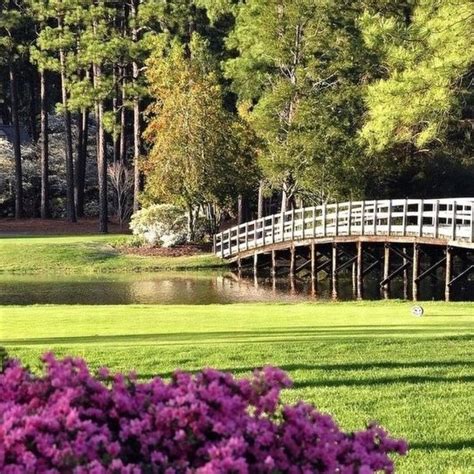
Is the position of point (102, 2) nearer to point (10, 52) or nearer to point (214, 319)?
point (10, 52)

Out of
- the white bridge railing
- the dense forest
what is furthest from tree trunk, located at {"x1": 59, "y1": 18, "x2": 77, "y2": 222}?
the white bridge railing

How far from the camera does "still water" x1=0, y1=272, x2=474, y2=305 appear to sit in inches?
1049

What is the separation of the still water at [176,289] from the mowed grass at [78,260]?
1628mm

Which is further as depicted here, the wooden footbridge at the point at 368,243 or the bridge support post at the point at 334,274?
the bridge support post at the point at 334,274

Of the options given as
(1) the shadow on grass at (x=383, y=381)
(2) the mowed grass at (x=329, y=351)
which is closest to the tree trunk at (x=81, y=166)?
(2) the mowed grass at (x=329, y=351)

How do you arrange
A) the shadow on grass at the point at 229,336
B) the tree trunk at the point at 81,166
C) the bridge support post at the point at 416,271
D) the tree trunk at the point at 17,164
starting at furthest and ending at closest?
the tree trunk at the point at 81,166
the tree trunk at the point at 17,164
the bridge support post at the point at 416,271
the shadow on grass at the point at 229,336

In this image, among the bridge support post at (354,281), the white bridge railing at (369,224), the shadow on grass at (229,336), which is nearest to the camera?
the shadow on grass at (229,336)

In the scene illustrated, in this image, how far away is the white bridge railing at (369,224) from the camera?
2708 cm

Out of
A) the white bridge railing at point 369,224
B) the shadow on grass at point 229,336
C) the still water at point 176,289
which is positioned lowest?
the shadow on grass at point 229,336

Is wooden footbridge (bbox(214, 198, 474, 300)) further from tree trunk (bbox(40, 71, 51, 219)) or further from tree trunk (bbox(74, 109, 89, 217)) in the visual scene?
tree trunk (bbox(74, 109, 89, 217))

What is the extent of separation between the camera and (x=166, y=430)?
3348 mm

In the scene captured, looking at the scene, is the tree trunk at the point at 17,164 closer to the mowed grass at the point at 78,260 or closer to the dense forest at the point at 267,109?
the dense forest at the point at 267,109

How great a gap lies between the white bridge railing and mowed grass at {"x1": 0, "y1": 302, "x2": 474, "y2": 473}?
30.8 ft

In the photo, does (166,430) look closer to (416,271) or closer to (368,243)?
(416,271)
